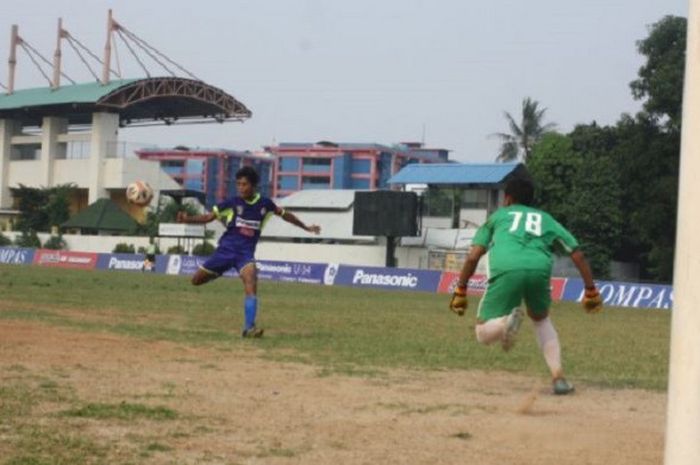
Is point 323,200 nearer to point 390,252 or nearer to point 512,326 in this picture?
point 390,252

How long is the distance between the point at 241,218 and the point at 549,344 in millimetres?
5774

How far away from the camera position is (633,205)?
2621 inches

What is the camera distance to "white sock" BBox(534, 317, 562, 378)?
881 cm

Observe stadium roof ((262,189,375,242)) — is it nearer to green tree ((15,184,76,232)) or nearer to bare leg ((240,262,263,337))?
green tree ((15,184,76,232))

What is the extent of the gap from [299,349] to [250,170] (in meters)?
2.65

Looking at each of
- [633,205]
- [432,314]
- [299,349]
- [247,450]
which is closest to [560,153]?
[633,205]

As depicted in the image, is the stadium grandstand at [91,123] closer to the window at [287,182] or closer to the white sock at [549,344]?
the window at [287,182]

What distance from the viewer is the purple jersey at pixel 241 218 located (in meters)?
13.8

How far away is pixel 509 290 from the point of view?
8.44m

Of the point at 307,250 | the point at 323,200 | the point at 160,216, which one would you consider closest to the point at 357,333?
the point at 307,250

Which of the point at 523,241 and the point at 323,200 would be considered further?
the point at 323,200

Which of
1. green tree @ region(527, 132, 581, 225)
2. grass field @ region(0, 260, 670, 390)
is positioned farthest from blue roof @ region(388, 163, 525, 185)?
grass field @ region(0, 260, 670, 390)

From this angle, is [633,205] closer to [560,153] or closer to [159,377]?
[560,153]

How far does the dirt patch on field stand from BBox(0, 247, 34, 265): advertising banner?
55954 mm
